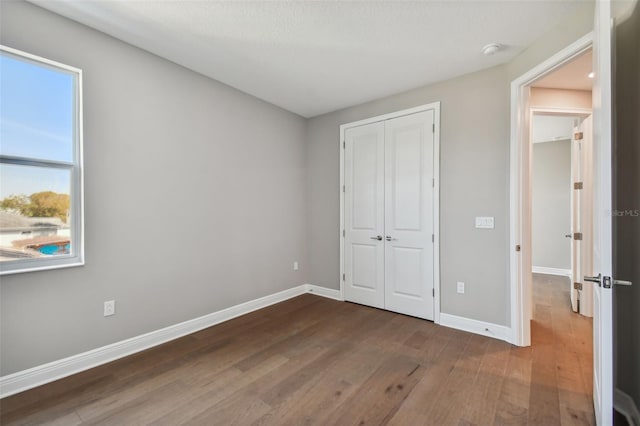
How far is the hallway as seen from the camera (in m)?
1.79

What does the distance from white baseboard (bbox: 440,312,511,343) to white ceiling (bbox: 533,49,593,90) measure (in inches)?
93.7

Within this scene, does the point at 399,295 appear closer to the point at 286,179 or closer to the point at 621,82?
the point at 286,179

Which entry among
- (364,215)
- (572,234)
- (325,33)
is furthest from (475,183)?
(325,33)

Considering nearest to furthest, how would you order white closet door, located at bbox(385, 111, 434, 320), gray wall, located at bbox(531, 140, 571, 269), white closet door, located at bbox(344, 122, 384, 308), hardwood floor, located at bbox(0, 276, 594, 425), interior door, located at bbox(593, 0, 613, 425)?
1. interior door, located at bbox(593, 0, 613, 425)
2. hardwood floor, located at bbox(0, 276, 594, 425)
3. white closet door, located at bbox(385, 111, 434, 320)
4. white closet door, located at bbox(344, 122, 384, 308)
5. gray wall, located at bbox(531, 140, 571, 269)

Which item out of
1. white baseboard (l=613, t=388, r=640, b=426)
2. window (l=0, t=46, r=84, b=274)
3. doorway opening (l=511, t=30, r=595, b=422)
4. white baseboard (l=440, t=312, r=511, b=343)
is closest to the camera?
white baseboard (l=613, t=388, r=640, b=426)

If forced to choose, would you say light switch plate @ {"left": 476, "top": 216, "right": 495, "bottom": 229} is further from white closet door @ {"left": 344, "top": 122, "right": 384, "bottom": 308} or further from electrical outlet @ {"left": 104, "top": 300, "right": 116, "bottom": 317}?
electrical outlet @ {"left": 104, "top": 300, "right": 116, "bottom": 317}

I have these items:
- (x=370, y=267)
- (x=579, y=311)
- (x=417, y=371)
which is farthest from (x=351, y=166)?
(x=579, y=311)

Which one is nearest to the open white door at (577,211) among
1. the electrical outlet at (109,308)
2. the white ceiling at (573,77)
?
the white ceiling at (573,77)

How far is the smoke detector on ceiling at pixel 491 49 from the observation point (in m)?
2.46

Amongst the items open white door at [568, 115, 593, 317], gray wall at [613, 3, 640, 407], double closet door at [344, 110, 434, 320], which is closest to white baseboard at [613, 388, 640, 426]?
gray wall at [613, 3, 640, 407]

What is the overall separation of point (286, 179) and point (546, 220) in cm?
530

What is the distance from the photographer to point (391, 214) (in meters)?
3.54

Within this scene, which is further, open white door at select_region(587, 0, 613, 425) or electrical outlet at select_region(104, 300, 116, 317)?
electrical outlet at select_region(104, 300, 116, 317)

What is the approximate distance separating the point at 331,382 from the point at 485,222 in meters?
2.14
